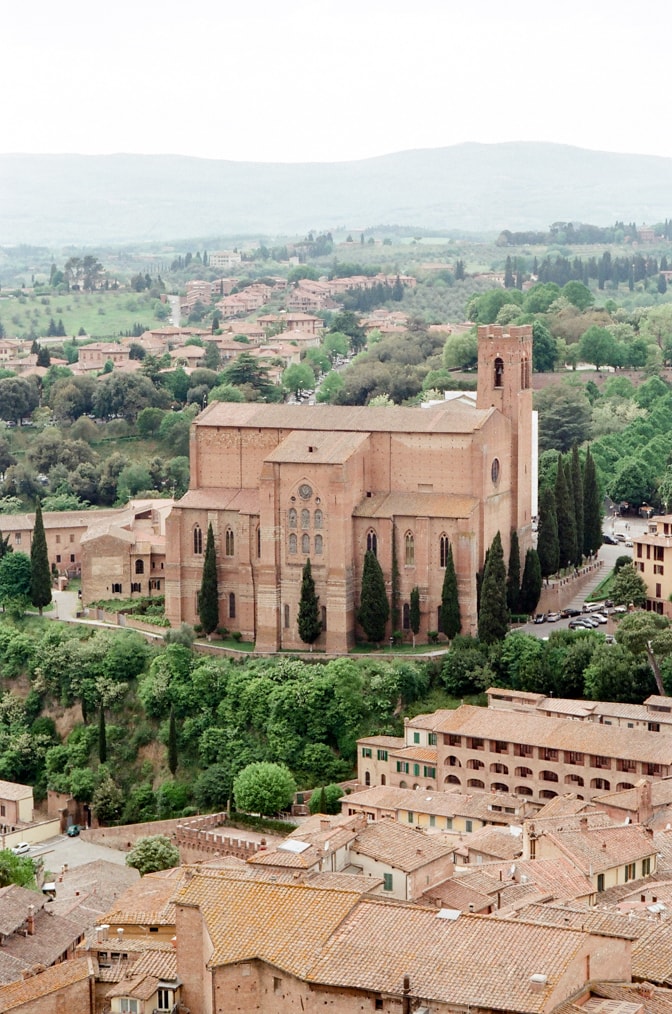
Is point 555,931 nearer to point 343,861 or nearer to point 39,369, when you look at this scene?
point 343,861

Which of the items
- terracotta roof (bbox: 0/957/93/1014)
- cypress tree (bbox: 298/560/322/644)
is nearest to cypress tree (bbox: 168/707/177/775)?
cypress tree (bbox: 298/560/322/644)

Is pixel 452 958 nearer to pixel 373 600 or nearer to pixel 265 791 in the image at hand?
pixel 265 791

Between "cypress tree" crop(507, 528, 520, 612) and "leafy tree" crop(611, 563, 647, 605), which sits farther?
"cypress tree" crop(507, 528, 520, 612)

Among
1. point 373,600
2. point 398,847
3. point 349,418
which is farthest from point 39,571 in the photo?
point 398,847

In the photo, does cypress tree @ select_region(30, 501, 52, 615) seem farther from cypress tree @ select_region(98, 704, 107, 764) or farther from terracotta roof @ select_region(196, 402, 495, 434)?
cypress tree @ select_region(98, 704, 107, 764)

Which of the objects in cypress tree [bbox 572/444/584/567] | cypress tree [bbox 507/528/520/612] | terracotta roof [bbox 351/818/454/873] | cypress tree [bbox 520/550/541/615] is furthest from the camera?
cypress tree [bbox 572/444/584/567]

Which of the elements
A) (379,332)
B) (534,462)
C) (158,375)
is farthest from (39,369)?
(534,462)

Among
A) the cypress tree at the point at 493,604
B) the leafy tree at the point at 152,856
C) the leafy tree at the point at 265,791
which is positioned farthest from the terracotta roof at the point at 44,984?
the cypress tree at the point at 493,604

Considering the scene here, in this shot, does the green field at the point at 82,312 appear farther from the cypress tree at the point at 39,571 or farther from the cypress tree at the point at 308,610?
the cypress tree at the point at 308,610
